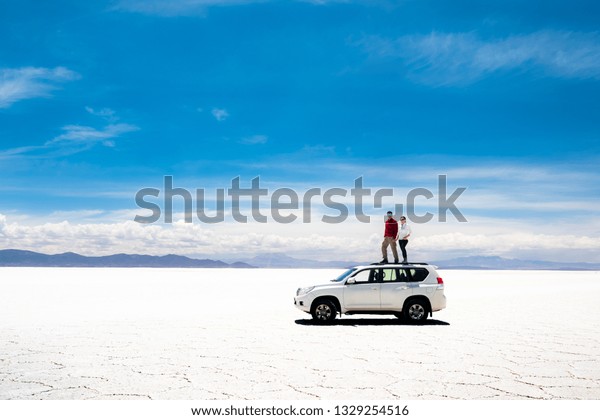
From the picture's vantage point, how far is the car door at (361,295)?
1555 cm

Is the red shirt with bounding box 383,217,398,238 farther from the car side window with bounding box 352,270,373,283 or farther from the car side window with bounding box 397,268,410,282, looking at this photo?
the car side window with bounding box 352,270,373,283

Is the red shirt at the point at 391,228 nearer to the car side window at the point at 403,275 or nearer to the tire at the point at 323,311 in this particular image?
the car side window at the point at 403,275

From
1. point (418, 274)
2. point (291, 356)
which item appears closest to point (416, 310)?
point (418, 274)

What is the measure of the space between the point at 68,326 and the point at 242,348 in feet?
20.6

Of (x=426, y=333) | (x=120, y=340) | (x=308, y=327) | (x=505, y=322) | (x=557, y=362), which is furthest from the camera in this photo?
(x=505, y=322)

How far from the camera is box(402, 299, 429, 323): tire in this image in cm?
1576

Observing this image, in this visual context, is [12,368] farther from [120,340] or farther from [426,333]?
[426,333]

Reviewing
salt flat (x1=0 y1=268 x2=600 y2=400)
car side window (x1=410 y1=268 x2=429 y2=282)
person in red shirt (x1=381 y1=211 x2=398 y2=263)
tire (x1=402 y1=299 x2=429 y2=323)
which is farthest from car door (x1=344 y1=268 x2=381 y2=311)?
person in red shirt (x1=381 y1=211 x2=398 y2=263)

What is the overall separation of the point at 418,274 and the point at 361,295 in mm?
1764

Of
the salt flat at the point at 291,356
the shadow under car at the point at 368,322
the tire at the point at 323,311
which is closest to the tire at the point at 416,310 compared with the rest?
the shadow under car at the point at 368,322

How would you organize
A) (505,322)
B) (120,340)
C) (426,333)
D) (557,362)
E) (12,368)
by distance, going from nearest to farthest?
(12,368), (557,362), (120,340), (426,333), (505,322)

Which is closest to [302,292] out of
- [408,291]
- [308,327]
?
[308,327]

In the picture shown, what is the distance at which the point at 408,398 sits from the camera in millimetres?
7531

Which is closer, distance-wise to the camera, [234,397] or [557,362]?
[234,397]
